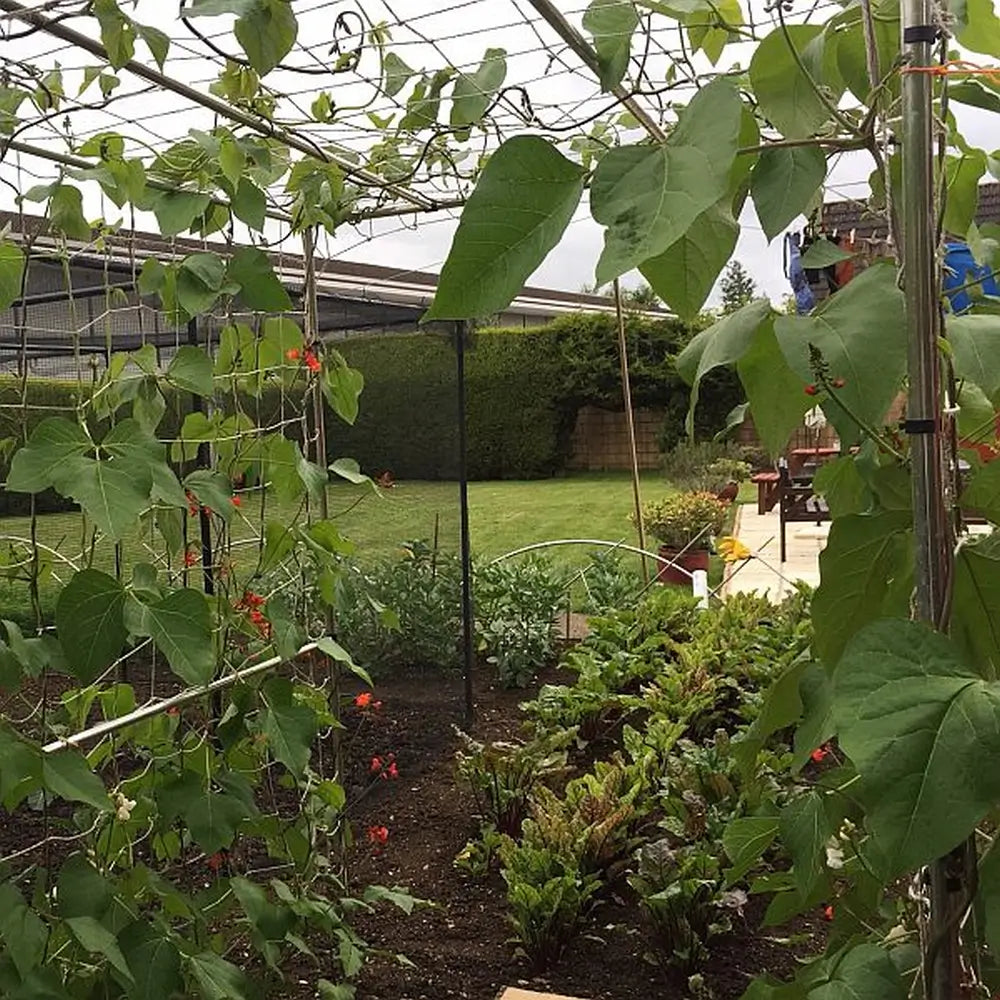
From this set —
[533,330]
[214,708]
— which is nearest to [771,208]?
[214,708]

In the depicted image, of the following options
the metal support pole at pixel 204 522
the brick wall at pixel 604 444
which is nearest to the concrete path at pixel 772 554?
the metal support pole at pixel 204 522

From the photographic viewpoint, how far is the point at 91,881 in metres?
1.45

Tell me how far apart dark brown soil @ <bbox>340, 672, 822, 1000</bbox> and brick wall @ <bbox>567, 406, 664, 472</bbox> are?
10.9 meters

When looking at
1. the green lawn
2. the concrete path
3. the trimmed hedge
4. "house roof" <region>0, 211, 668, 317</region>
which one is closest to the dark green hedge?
the trimmed hedge

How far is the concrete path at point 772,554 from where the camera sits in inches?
271

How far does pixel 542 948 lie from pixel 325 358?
1.37m

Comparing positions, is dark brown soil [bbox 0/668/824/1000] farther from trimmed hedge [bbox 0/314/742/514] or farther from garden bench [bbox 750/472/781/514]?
trimmed hedge [bbox 0/314/742/514]

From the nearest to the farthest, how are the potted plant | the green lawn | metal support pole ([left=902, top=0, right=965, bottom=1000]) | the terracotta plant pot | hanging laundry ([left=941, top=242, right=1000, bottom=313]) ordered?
metal support pole ([left=902, top=0, right=965, bottom=1000]) < hanging laundry ([left=941, top=242, right=1000, bottom=313]) < the green lawn < the terracotta plant pot < the potted plant

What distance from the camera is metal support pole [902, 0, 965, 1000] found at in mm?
715

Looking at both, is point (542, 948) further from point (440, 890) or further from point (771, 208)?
point (771, 208)

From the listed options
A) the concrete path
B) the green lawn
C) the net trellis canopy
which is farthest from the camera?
the concrete path

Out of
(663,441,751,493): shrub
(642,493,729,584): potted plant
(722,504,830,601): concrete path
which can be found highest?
(663,441,751,493): shrub

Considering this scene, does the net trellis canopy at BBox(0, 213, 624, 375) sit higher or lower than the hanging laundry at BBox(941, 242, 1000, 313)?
higher

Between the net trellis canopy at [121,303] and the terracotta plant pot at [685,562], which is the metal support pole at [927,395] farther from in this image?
the terracotta plant pot at [685,562]
